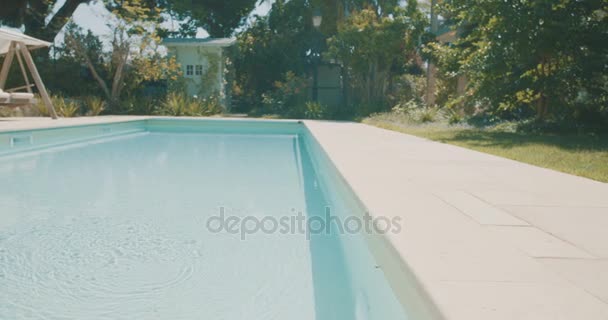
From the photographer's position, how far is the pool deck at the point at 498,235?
1640 mm

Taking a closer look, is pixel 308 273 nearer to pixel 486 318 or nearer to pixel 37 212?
pixel 486 318

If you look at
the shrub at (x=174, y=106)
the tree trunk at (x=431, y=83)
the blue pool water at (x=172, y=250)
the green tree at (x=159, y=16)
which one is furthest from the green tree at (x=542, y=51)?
the green tree at (x=159, y=16)

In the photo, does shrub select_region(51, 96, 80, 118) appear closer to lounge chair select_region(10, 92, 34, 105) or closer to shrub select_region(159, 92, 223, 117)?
shrub select_region(159, 92, 223, 117)

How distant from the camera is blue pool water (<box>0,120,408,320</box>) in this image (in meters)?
2.49

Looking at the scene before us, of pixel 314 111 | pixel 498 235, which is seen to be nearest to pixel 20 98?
pixel 314 111

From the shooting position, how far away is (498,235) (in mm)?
2496

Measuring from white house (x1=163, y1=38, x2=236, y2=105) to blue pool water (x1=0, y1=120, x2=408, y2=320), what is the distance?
12367mm

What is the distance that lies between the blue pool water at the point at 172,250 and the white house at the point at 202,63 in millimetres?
12367

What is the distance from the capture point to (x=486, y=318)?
147cm

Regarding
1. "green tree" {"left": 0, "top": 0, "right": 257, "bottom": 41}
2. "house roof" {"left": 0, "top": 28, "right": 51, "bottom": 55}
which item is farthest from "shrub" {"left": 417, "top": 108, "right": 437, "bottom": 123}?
"green tree" {"left": 0, "top": 0, "right": 257, "bottom": 41}

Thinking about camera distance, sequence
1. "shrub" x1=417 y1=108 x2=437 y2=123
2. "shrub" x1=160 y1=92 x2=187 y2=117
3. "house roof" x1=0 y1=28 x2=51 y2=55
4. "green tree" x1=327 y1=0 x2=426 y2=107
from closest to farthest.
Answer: "house roof" x1=0 y1=28 x2=51 y2=55 → "shrub" x1=417 y1=108 x2=437 y2=123 → "green tree" x1=327 y1=0 x2=426 y2=107 → "shrub" x1=160 y1=92 x2=187 y2=117

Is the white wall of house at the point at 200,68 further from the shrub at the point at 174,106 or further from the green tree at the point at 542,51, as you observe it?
the green tree at the point at 542,51

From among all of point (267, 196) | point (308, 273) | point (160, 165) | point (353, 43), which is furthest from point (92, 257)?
point (353, 43)

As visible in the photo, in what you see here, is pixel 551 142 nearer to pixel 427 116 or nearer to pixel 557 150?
pixel 557 150
